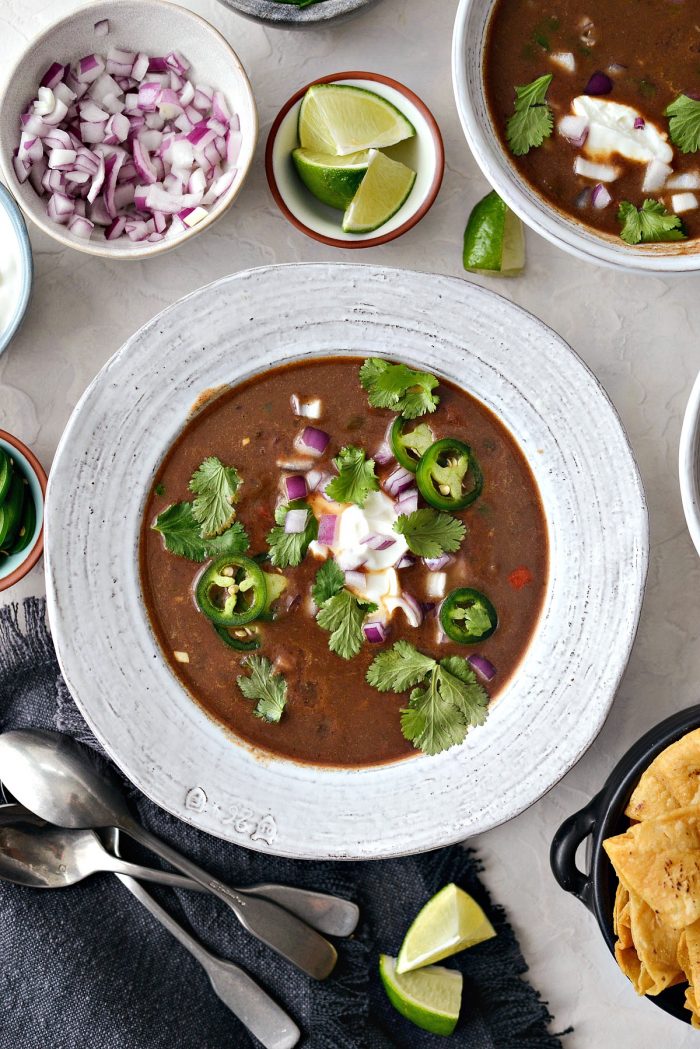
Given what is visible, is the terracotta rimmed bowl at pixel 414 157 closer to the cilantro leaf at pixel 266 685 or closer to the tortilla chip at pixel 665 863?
the cilantro leaf at pixel 266 685

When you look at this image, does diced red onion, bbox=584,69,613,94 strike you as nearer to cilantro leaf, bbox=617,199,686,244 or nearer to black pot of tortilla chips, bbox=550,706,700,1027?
cilantro leaf, bbox=617,199,686,244

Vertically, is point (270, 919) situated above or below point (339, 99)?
below

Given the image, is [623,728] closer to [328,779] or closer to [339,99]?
[328,779]

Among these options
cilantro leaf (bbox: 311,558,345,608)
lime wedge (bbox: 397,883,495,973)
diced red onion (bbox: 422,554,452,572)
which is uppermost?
diced red onion (bbox: 422,554,452,572)

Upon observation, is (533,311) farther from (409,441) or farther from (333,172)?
(333,172)

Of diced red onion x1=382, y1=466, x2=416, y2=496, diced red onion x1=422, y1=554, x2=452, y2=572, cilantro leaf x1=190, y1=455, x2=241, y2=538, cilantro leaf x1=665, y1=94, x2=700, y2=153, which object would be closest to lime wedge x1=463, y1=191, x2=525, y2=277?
cilantro leaf x1=665, y1=94, x2=700, y2=153

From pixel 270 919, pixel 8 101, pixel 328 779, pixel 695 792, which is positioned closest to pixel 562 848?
pixel 695 792

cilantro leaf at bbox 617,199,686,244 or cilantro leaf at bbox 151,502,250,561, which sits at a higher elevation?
cilantro leaf at bbox 617,199,686,244

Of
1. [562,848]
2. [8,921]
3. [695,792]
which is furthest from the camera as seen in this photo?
[8,921]
